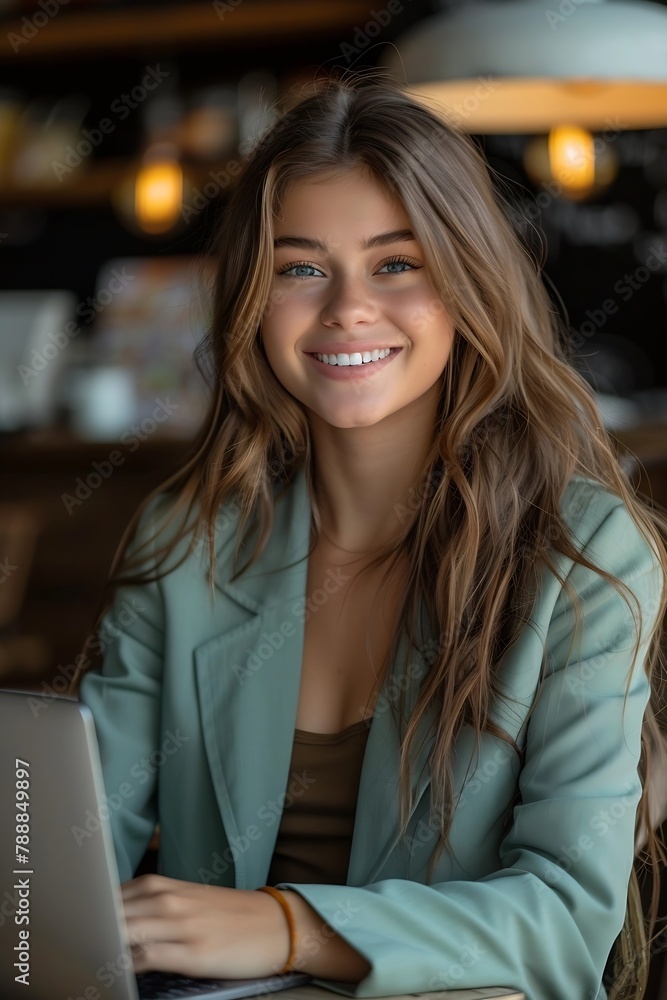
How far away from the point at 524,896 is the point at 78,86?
408cm

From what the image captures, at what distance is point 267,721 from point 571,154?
7.02 ft

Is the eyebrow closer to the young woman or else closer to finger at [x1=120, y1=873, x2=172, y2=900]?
the young woman

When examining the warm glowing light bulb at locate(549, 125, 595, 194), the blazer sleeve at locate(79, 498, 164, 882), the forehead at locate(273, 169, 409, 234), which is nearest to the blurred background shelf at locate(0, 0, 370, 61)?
the warm glowing light bulb at locate(549, 125, 595, 194)

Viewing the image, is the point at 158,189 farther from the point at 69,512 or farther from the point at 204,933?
the point at 204,933

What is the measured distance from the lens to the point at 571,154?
10.4 feet

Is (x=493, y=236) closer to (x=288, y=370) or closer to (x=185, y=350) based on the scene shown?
(x=288, y=370)

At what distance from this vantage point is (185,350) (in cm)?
427

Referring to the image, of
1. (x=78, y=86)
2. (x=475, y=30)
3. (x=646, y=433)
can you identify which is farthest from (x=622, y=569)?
(x=78, y=86)

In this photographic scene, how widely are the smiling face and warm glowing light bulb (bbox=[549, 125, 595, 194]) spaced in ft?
5.88

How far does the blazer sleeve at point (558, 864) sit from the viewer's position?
1.09 m

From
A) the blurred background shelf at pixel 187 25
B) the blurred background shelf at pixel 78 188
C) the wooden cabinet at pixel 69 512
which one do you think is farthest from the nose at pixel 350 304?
the blurred background shelf at pixel 78 188

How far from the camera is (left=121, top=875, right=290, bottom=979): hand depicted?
1.06m

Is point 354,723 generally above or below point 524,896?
above

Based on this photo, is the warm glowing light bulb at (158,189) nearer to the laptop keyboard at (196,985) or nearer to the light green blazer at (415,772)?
the light green blazer at (415,772)
